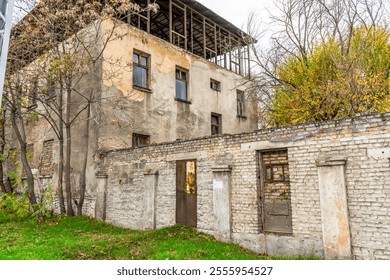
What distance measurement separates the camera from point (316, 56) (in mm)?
12281

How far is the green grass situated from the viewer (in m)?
6.34

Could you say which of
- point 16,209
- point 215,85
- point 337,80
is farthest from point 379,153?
point 16,209

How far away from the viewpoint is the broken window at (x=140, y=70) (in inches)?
496

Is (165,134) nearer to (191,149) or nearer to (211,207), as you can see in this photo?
(191,149)

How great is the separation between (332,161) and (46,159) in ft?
39.0

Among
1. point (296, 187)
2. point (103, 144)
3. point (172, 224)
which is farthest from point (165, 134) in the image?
point (296, 187)

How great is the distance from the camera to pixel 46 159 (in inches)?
527

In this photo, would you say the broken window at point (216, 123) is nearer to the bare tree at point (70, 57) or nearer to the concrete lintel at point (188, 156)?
the bare tree at point (70, 57)

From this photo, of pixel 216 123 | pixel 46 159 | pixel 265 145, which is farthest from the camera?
pixel 216 123

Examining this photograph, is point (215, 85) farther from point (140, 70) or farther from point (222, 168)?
point (222, 168)

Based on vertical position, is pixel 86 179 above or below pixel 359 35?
below

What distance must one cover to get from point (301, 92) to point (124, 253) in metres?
8.37

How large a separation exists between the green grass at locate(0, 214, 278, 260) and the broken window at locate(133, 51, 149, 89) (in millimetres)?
6186

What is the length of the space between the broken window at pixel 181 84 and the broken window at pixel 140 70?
6.09 ft
